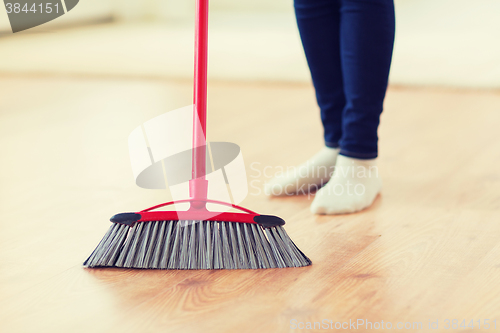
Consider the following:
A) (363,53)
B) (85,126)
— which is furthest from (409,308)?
(85,126)

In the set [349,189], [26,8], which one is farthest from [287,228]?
[26,8]

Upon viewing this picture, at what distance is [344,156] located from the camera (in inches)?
40.5

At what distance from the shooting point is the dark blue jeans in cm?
94

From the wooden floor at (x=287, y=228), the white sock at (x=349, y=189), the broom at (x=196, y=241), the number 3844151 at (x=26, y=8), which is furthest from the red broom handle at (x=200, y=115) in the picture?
the number 3844151 at (x=26, y=8)

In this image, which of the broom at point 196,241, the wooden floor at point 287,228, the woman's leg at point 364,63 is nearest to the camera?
the wooden floor at point 287,228

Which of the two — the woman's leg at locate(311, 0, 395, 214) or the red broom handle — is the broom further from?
the woman's leg at locate(311, 0, 395, 214)

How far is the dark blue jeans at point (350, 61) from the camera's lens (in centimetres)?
94

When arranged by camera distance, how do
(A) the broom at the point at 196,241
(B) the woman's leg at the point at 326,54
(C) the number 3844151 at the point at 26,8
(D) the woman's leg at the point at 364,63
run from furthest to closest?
(C) the number 3844151 at the point at 26,8, (B) the woman's leg at the point at 326,54, (D) the woman's leg at the point at 364,63, (A) the broom at the point at 196,241

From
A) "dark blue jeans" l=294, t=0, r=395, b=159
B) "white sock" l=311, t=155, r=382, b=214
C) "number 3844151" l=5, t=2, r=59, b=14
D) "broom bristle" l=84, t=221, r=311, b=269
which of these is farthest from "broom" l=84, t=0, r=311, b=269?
"number 3844151" l=5, t=2, r=59, b=14

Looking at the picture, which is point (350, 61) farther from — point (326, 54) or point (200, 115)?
point (200, 115)

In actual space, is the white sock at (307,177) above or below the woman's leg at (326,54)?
below

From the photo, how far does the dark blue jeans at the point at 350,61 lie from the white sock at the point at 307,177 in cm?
Answer: 5

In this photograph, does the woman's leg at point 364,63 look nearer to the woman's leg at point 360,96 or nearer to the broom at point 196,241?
the woman's leg at point 360,96

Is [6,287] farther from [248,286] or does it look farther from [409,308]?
[409,308]
